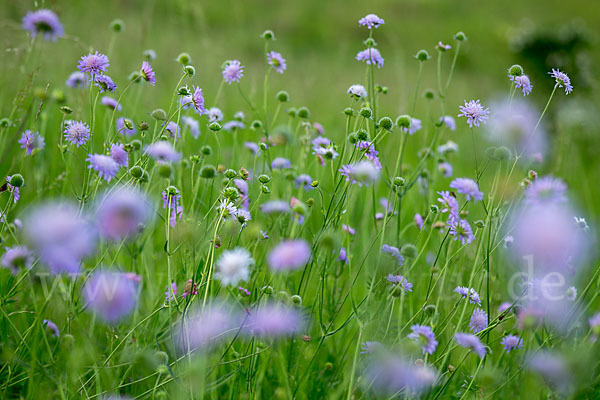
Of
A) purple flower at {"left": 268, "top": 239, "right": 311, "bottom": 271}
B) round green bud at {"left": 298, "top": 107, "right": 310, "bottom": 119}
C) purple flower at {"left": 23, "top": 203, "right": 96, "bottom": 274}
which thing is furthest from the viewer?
round green bud at {"left": 298, "top": 107, "right": 310, "bottom": 119}

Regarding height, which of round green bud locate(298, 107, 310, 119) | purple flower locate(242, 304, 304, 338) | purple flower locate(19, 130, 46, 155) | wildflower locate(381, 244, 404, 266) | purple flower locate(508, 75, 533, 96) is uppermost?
purple flower locate(508, 75, 533, 96)

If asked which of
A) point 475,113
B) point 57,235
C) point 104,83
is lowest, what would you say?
point 57,235

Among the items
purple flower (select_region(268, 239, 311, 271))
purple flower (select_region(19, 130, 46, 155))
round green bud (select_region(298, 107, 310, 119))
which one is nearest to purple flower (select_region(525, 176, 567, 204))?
purple flower (select_region(268, 239, 311, 271))

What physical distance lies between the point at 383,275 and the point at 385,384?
0.26 m

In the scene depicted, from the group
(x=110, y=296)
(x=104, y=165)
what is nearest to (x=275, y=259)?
(x=110, y=296)

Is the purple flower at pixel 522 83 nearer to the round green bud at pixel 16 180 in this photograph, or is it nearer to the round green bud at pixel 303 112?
the round green bud at pixel 303 112

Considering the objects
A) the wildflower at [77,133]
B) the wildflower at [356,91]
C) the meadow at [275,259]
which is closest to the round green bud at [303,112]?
the meadow at [275,259]

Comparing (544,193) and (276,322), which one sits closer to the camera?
(276,322)

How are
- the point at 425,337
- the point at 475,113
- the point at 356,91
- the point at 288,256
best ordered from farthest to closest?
the point at 356,91 → the point at 475,113 → the point at 425,337 → the point at 288,256

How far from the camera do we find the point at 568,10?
10.3 meters

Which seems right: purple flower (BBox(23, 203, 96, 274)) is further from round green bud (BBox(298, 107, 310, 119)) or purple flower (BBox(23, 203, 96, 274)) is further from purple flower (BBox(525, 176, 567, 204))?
round green bud (BBox(298, 107, 310, 119))

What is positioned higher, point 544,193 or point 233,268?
point 544,193

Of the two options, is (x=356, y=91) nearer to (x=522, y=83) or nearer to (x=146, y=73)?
(x=522, y=83)

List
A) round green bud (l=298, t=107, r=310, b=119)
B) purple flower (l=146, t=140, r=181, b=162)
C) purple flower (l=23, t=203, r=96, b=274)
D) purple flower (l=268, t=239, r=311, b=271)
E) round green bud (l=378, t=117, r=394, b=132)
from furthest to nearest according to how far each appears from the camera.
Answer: round green bud (l=298, t=107, r=310, b=119) < round green bud (l=378, t=117, r=394, b=132) < purple flower (l=146, t=140, r=181, b=162) < purple flower (l=268, t=239, r=311, b=271) < purple flower (l=23, t=203, r=96, b=274)
